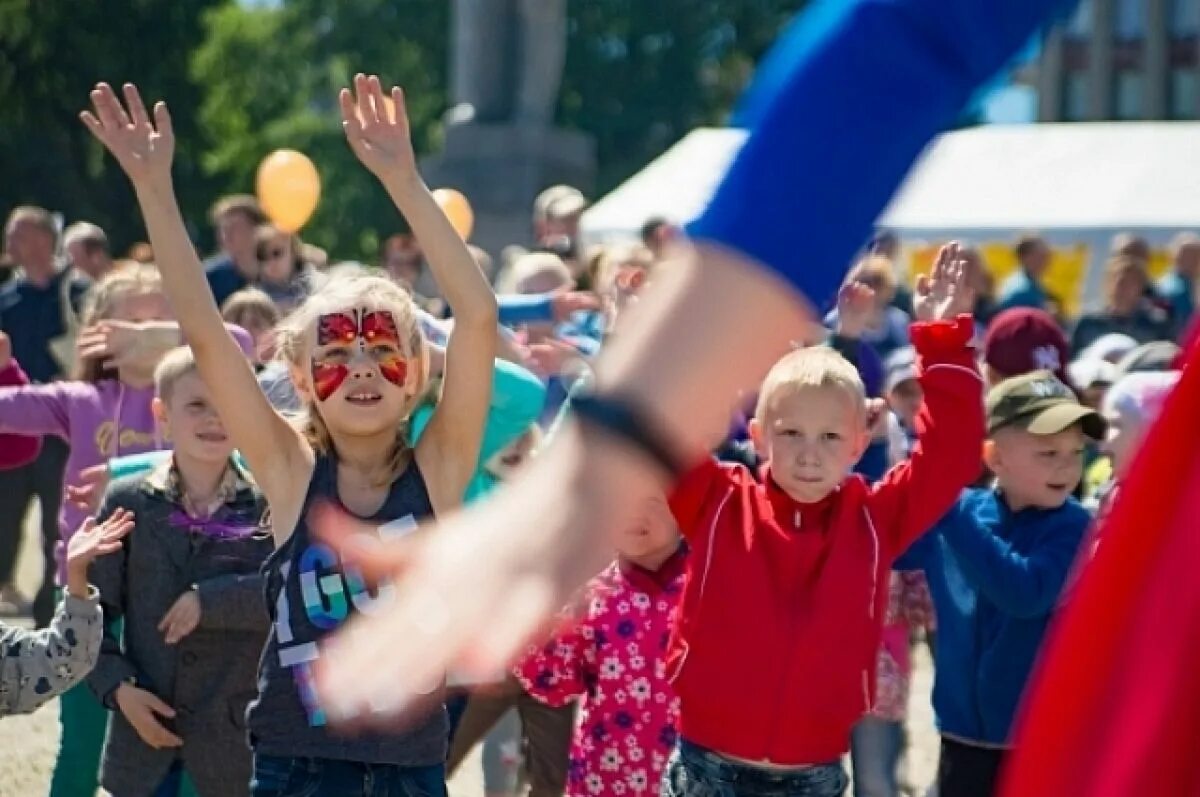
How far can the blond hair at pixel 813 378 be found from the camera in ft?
15.8

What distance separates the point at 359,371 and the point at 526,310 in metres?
3.26

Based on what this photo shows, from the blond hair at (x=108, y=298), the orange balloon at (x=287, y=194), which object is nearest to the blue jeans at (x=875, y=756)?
the blond hair at (x=108, y=298)

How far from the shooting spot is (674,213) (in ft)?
57.2

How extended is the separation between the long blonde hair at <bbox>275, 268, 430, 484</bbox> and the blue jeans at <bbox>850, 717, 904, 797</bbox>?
266 centimetres

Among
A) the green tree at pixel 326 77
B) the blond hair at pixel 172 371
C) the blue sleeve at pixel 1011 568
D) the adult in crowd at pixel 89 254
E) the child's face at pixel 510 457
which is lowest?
the green tree at pixel 326 77

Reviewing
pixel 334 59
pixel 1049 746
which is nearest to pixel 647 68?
pixel 334 59

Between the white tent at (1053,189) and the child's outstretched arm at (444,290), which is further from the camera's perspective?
the white tent at (1053,189)

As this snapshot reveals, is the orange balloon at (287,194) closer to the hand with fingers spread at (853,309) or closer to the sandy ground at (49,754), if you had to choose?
the sandy ground at (49,754)

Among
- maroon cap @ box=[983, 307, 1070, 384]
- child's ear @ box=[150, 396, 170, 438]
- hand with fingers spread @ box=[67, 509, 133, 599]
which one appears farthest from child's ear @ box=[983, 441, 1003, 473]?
hand with fingers spread @ box=[67, 509, 133, 599]

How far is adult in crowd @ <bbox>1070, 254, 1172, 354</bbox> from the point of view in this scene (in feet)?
41.2

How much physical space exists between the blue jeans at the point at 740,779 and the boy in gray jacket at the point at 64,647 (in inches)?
51.0

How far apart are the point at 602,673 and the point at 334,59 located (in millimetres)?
61260

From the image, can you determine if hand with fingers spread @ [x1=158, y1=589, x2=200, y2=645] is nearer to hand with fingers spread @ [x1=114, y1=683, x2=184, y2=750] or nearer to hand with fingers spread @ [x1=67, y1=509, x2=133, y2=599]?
hand with fingers spread @ [x1=114, y1=683, x2=184, y2=750]

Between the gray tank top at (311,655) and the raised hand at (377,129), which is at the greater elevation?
the raised hand at (377,129)
